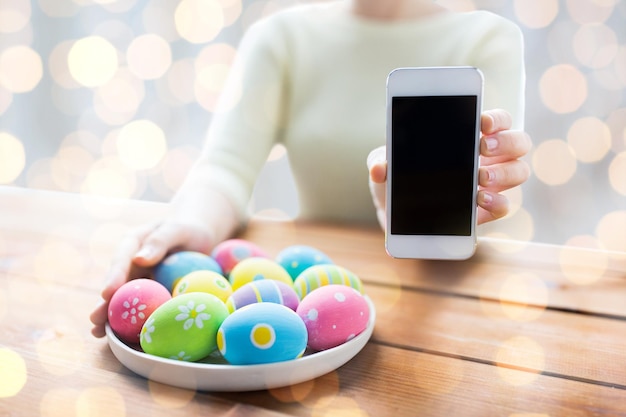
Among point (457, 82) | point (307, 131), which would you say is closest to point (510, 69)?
point (307, 131)

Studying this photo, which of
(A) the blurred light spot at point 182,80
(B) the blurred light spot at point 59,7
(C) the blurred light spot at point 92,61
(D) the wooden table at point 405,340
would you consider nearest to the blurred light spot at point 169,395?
(D) the wooden table at point 405,340

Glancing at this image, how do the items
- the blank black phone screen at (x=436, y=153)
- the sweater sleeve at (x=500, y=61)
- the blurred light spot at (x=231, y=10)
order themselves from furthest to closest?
the blurred light spot at (x=231, y=10), the sweater sleeve at (x=500, y=61), the blank black phone screen at (x=436, y=153)

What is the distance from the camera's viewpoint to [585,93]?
5.11 feet

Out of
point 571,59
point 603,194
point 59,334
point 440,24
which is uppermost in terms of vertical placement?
point 440,24

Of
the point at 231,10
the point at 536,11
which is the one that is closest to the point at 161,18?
the point at 231,10

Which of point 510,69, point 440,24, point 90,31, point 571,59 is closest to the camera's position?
point 510,69

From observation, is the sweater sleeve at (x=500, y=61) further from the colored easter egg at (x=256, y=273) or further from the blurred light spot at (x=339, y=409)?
the blurred light spot at (x=339, y=409)

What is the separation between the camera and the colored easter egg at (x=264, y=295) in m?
0.62

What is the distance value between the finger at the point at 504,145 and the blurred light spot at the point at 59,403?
0.46 meters

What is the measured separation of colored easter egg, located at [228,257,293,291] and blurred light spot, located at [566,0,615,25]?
46.2 inches

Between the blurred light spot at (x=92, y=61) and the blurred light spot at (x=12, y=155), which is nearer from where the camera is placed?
the blurred light spot at (x=92, y=61)

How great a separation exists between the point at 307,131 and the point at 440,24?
34 centimetres

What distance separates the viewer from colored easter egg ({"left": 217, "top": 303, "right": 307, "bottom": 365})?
0.53 m

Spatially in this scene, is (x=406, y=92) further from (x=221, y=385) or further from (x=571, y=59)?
(x=571, y=59)
